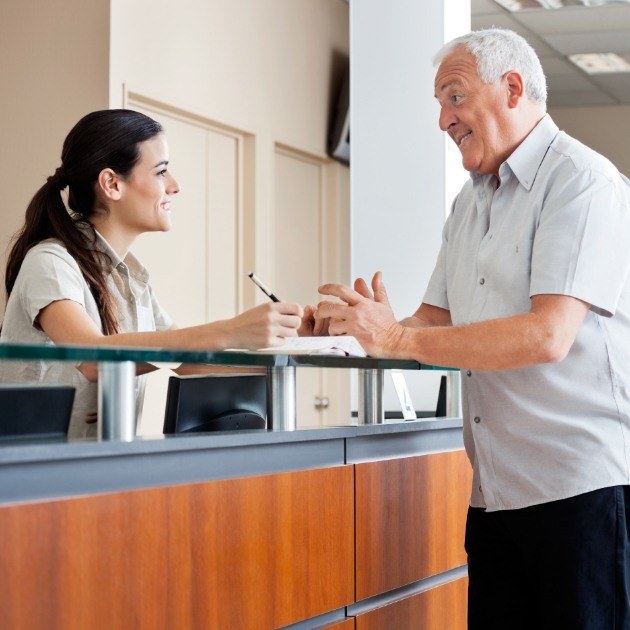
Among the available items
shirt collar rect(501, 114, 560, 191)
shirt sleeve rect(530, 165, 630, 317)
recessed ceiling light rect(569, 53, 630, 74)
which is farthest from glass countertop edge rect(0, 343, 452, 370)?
recessed ceiling light rect(569, 53, 630, 74)

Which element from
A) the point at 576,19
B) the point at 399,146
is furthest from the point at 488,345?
the point at 576,19

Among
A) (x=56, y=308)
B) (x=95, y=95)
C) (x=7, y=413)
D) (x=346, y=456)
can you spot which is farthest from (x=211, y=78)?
(x=7, y=413)

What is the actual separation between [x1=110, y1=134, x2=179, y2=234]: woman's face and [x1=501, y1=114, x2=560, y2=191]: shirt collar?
96cm

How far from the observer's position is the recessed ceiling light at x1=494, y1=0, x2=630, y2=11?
6543 millimetres

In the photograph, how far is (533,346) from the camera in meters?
1.83

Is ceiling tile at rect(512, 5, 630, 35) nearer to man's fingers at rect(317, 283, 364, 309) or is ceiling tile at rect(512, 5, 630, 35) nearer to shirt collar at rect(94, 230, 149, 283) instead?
shirt collar at rect(94, 230, 149, 283)

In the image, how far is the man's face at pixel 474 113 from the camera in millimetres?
2119

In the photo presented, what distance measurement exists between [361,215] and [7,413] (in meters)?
2.54

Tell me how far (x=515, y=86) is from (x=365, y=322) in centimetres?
59

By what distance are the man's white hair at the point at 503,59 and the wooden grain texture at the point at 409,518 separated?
2.72 ft

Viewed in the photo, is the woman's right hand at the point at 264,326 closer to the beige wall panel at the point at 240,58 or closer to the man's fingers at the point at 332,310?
the man's fingers at the point at 332,310

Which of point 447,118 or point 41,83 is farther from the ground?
point 41,83

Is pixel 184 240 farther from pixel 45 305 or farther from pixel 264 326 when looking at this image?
pixel 264 326

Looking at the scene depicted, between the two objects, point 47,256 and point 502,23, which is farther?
point 502,23
